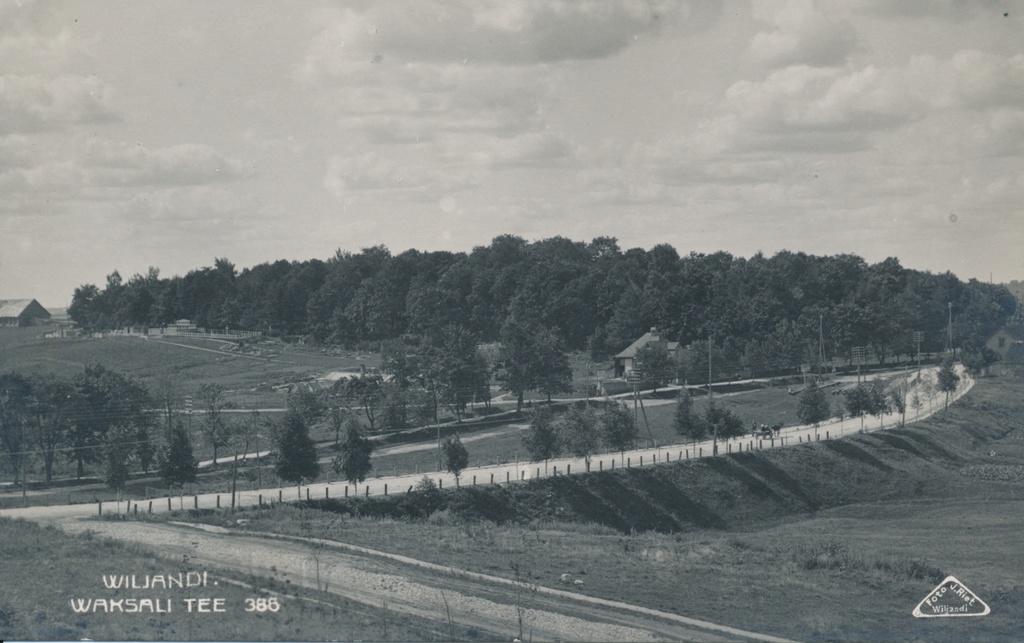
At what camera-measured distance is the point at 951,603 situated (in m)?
32.8

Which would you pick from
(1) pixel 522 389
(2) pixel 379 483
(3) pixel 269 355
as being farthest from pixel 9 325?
(2) pixel 379 483

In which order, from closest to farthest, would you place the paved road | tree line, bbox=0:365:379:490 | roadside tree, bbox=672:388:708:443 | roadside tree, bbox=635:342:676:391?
the paved road
tree line, bbox=0:365:379:490
roadside tree, bbox=672:388:708:443
roadside tree, bbox=635:342:676:391

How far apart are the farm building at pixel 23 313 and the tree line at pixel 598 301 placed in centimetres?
1227

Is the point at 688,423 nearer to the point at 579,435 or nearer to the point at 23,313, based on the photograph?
the point at 579,435

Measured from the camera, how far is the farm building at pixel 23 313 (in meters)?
84.1

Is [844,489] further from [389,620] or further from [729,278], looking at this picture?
[729,278]

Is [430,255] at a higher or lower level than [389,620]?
higher

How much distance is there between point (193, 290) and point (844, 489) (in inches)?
3490

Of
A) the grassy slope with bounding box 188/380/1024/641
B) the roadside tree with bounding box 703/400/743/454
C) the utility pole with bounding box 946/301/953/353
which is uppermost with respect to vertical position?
the utility pole with bounding box 946/301/953/353

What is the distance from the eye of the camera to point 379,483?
176 ft

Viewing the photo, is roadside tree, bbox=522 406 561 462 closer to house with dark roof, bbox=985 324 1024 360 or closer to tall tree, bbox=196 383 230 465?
tall tree, bbox=196 383 230 465

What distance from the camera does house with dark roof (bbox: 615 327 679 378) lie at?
109438 millimetres

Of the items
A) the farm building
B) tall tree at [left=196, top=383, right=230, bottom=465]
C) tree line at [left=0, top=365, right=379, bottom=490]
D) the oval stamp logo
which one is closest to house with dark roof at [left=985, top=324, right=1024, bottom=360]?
tree line at [left=0, top=365, right=379, bottom=490]

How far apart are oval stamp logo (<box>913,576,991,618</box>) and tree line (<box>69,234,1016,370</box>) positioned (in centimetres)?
7189
